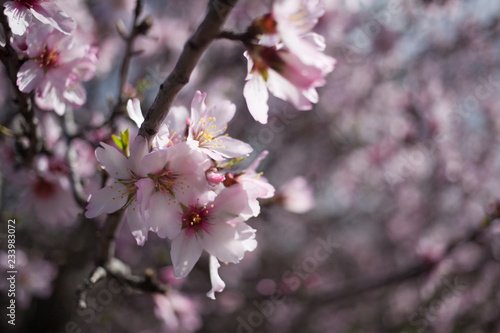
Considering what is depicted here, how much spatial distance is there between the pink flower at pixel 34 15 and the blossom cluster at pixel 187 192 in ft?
1.06

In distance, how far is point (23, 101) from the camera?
1211 mm

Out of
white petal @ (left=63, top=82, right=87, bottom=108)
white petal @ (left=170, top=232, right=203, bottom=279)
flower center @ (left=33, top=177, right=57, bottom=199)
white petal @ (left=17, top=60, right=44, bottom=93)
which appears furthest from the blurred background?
white petal @ (left=170, top=232, right=203, bottom=279)

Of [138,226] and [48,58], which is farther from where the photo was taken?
[48,58]

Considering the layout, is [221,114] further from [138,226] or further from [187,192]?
[138,226]

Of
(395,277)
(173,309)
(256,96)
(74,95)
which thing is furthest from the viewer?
(395,277)

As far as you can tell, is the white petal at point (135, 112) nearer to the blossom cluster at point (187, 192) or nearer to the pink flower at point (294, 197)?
the blossom cluster at point (187, 192)

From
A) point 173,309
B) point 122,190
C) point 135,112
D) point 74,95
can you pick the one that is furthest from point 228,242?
Answer: point 173,309

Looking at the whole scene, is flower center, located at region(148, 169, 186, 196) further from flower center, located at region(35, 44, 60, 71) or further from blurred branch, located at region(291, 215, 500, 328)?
blurred branch, located at region(291, 215, 500, 328)

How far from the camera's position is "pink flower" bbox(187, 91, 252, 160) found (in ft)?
3.31

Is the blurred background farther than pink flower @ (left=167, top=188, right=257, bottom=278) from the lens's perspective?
Yes

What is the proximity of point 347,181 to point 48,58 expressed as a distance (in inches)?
176

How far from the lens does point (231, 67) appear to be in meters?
3.68

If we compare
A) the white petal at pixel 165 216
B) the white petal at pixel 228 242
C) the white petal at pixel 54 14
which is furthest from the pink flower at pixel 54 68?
the white petal at pixel 228 242

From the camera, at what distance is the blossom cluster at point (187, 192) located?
2.97 feet
